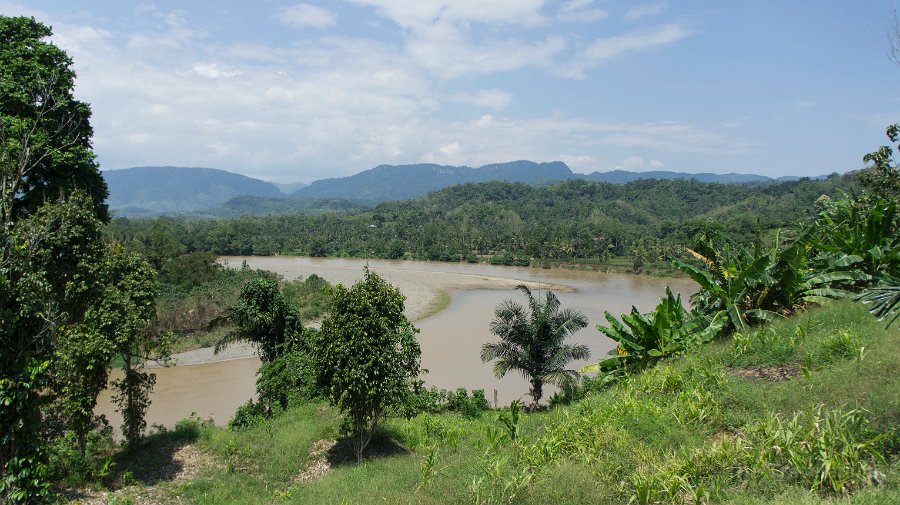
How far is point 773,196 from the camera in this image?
101875 mm

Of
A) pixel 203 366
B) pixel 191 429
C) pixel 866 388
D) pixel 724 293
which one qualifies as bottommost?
pixel 203 366

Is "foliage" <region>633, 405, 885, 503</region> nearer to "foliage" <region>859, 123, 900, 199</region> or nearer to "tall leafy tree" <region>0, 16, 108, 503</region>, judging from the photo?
"tall leafy tree" <region>0, 16, 108, 503</region>

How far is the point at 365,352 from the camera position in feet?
30.4

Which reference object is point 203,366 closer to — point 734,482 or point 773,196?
point 734,482

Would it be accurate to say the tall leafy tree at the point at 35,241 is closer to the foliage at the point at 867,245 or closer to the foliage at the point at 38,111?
the foliage at the point at 38,111

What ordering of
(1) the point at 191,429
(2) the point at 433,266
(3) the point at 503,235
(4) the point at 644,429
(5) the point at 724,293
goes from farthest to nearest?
(3) the point at 503,235 < (2) the point at 433,266 < (1) the point at 191,429 < (5) the point at 724,293 < (4) the point at 644,429

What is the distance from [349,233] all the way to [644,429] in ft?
303

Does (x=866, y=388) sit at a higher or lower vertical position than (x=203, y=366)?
higher

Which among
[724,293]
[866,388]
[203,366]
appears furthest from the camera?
[203,366]

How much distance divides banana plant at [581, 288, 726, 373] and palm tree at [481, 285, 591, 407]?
16.2 feet

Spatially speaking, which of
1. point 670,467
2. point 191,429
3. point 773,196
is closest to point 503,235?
point 773,196

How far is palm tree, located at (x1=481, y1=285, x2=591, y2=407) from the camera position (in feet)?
49.8

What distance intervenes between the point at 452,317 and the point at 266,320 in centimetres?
2270

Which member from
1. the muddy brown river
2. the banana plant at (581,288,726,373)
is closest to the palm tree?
the muddy brown river
